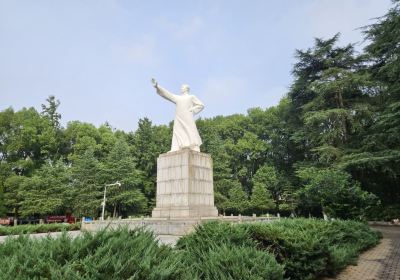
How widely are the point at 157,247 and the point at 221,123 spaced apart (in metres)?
46.3

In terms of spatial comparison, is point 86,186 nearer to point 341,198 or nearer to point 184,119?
point 184,119

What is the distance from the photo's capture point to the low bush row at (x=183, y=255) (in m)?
2.94

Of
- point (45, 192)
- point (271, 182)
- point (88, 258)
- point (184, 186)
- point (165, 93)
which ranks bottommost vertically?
point (88, 258)

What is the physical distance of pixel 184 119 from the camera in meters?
17.3

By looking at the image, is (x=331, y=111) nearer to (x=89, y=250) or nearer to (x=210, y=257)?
(x=210, y=257)

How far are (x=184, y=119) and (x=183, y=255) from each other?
43.2 ft

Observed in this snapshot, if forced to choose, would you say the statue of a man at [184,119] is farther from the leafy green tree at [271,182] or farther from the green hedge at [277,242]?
the leafy green tree at [271,182]

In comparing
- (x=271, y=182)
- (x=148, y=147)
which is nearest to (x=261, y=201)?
(x=271, y=182)

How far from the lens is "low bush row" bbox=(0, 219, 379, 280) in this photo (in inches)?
116

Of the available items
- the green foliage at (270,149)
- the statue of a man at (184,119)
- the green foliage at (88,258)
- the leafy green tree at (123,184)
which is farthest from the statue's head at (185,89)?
the leafy green tree at (123,184)

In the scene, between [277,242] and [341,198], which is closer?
[277,242]

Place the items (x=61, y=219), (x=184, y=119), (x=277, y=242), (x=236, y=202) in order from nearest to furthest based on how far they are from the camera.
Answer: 1. (x=277, y=242)
2. (x=184, y=119)
3. (x=236, y=202)
4. (x=61, y=219)

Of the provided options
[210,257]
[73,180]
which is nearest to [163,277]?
[210,257]

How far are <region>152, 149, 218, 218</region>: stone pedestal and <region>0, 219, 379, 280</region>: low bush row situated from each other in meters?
7.30
